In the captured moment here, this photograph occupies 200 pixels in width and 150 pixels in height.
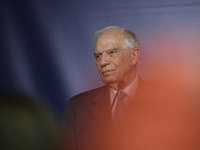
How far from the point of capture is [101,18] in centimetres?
138

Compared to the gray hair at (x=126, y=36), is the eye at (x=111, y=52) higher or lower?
lower

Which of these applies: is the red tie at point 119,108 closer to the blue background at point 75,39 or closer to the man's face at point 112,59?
the man's face at point 112,59

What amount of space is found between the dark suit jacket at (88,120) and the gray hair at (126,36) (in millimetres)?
215

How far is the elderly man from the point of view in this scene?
3.94ft

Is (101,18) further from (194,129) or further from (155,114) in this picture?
(194,129)

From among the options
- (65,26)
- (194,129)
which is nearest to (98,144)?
(194,129)

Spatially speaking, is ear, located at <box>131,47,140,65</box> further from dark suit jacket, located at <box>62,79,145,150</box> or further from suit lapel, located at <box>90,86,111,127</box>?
suit lapel, located at <box>90,86,111,127</box>

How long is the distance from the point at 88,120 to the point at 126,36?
1.77ft

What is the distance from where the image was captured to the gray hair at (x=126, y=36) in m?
1.25

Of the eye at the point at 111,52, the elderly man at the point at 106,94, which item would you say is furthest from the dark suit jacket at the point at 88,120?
the eye at the point at 111,52

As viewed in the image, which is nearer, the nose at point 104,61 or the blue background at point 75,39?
the nose at point 104,61

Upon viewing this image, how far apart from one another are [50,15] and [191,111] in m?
1.06

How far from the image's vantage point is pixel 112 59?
121cm

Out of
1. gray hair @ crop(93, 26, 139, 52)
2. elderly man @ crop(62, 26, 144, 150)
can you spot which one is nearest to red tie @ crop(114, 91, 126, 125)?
elderly man @ crop(62, 26, 144, 150)
